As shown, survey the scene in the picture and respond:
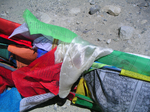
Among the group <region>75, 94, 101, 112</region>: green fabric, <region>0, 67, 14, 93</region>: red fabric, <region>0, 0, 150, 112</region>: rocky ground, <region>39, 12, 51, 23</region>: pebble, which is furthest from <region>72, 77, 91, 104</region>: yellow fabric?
<region>39, 12, 51, 23</region>: pebble

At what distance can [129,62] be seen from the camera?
0.86 meters

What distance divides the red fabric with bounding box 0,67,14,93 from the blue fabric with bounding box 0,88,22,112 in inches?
2.9

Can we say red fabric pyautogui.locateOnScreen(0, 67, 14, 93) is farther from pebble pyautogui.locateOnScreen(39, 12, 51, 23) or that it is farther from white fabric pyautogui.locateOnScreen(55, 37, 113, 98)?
pebble pyautogui.locateOnScreen(39, 12, 51, 23)

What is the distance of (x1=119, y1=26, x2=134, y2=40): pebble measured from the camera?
5.47 ft

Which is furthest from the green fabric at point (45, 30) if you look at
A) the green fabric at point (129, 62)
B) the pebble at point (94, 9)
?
the pebble at point (94, 9)

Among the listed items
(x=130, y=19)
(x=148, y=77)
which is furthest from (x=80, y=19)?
(x=148, y=77)

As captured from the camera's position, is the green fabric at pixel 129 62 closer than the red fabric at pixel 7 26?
Yes

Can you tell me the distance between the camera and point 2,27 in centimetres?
102

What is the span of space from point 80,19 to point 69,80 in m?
1.28

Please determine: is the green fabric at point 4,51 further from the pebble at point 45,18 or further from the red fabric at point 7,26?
the pebble at point 45,18

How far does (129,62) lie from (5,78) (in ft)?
3.59

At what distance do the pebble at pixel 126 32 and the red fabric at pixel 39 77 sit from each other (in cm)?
111

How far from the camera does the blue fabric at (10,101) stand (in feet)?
3.52

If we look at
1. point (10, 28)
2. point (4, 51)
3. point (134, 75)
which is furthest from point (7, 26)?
point (134, 75)
